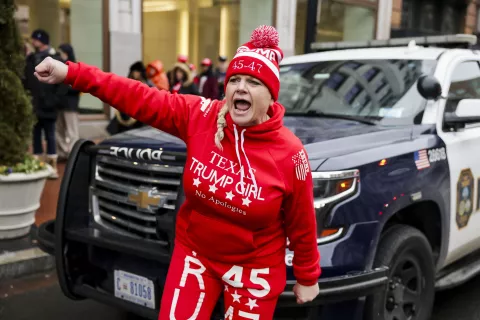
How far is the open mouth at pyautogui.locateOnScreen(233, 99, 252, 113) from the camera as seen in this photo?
7.41 ft

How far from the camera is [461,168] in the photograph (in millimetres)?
3980

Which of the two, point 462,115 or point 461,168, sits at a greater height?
point 462,115

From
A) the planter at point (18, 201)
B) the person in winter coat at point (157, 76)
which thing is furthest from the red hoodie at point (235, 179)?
the person in winter coat at point (157, 76)

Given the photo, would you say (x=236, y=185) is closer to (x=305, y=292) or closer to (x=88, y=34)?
(x=305, y=292)

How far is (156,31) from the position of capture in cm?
1274

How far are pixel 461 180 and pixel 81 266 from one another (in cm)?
267

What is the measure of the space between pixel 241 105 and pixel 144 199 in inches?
49.9

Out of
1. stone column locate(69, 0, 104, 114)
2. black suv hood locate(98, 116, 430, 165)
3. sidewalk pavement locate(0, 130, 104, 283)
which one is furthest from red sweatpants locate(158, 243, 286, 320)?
stone column locate(69, 0, 104, 114)

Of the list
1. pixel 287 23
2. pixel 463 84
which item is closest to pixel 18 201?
pixel 463 84

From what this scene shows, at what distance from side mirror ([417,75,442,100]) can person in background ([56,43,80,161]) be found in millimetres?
6421

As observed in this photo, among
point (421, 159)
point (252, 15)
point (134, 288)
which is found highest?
point (252, 15)

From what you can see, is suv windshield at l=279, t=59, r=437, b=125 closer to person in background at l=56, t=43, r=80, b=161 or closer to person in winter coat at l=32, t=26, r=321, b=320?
person in winter coat at l=32, t=26, r=321, b=320

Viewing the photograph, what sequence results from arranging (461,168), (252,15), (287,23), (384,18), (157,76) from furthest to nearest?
(384,18)
(287,23)
(252,15)
(157,76)
(461,168)

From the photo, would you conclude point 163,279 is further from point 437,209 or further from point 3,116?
point 3,116
